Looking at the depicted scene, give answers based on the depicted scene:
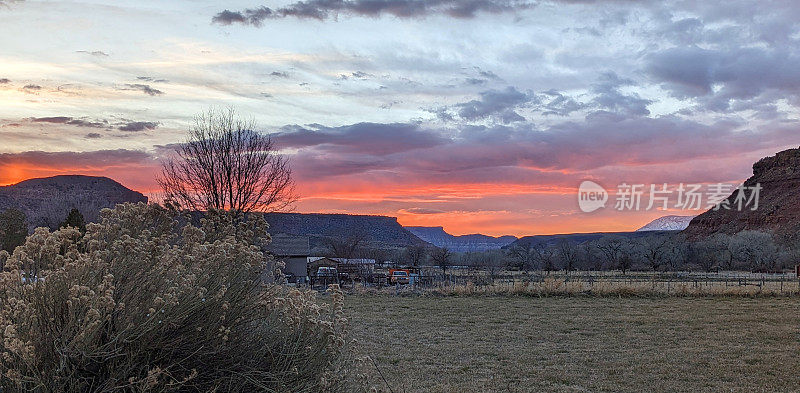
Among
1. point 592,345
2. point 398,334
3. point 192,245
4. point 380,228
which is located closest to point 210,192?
point 398,334

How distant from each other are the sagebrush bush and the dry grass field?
185 cm

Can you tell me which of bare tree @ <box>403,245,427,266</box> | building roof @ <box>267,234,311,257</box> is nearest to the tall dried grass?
building roof @ <box>267,234,311,257</box>

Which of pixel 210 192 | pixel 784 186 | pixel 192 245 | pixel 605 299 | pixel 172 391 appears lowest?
pixel 605 299

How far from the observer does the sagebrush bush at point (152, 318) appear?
10.2 ft

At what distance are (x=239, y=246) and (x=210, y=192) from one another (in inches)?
741

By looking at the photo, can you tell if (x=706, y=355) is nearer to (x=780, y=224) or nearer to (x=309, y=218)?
(x=309, y=218)

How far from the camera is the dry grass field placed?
10000 millimetres

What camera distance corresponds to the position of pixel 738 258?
249 ft

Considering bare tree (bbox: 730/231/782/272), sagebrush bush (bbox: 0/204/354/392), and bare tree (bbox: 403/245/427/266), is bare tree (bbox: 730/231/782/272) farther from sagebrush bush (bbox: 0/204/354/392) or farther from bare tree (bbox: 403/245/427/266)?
sagebrush bush (bbox: 0/204/354/392)

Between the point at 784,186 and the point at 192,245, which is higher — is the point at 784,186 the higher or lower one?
the higher one

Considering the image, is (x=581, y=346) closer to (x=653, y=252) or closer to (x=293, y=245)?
(x=293, y=245)

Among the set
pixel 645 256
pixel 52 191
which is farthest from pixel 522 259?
pixel 52 191

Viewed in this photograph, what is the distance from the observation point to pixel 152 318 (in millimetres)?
3250

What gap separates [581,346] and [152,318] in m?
12.1
